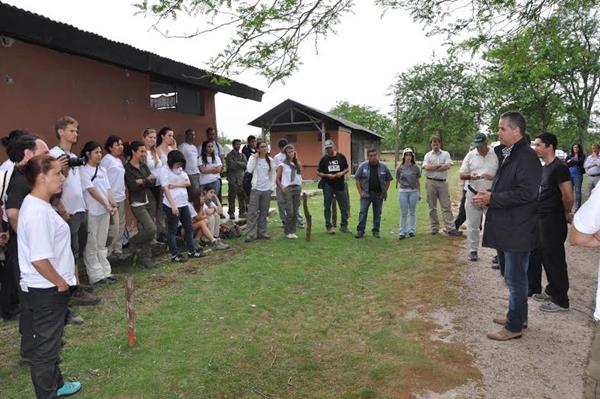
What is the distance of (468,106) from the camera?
151 feet

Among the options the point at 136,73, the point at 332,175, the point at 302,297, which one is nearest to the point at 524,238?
the point at 302,297

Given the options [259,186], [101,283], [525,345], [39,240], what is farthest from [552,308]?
[101,283]

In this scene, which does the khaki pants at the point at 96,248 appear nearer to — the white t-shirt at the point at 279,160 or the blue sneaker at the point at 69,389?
the blue sneaker at the point at 69,389

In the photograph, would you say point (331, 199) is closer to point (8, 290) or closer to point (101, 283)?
point (101, 283)

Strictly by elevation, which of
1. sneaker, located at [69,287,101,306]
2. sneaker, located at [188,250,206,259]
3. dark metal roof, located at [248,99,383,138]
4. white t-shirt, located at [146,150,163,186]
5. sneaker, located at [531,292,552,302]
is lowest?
sneaker, located at [531,292,552,302]

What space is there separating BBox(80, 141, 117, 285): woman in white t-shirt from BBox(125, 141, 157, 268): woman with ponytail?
0.49 metres

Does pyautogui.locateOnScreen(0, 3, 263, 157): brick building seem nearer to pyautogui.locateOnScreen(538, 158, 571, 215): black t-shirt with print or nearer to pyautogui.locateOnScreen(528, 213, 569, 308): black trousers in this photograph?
pyautogui.locateOnScreen(538, 158, 571, 215): black t-shirt with print

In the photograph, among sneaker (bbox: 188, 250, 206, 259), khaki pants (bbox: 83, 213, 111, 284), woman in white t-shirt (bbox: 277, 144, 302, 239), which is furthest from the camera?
woman in white t-shirt (bbox: 277, 144, 302, 239)

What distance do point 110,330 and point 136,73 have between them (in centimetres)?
543

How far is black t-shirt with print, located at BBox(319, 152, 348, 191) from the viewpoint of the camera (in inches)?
374

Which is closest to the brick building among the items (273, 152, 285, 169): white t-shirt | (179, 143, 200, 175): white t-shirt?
(179, 143, 200, 175): white t-shirt

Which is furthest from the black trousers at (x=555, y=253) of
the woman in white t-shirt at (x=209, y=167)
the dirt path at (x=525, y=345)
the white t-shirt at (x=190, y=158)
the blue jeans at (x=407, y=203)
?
the white t-shirt at (x=190, y=158)

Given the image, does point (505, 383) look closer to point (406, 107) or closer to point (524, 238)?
point (524, 238)

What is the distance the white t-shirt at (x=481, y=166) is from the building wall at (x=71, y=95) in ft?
19.6
